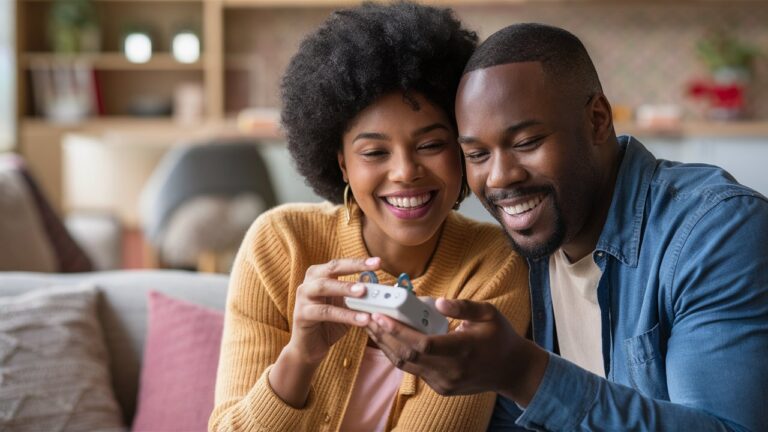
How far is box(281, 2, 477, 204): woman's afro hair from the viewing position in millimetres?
1546

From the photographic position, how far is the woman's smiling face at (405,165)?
4.99 ft

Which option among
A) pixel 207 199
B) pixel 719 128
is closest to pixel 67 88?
pixel 207 199

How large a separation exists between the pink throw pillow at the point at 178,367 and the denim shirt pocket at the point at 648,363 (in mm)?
949

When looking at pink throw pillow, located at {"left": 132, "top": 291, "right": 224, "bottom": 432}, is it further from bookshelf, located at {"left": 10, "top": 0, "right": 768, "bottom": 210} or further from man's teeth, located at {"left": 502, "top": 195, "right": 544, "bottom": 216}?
bookshelf, located at {"left": 10, "top": 0, "right": 768, "bottom": 210}

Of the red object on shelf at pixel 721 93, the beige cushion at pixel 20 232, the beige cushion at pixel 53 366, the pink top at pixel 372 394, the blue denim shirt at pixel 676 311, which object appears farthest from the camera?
the red object on shelf at pixel 721 93

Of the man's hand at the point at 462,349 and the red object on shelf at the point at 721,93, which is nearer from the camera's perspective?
the man's hand at the point at 462,349

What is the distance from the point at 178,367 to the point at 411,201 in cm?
76

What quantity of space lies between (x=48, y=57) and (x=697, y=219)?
6035mm

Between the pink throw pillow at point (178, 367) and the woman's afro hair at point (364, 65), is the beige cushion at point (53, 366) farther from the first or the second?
the woman's afro hair at point (364, 65)

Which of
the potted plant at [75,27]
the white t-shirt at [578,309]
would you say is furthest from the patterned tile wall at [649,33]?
the white t-shirt at [578,309]

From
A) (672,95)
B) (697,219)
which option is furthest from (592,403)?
(672,95)


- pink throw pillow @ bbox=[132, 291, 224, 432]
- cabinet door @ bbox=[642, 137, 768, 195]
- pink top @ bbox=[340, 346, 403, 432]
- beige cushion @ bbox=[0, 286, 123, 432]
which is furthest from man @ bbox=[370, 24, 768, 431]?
cabinet door @ bbox=[642, 137, 768, 195]

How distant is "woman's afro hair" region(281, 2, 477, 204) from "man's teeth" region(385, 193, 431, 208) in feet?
0.47

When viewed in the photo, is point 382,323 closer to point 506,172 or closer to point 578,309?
point 506,172
